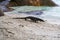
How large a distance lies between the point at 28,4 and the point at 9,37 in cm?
1113

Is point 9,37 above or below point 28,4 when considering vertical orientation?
above

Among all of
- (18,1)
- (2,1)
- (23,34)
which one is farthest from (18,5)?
(23,34)

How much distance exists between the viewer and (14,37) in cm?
403

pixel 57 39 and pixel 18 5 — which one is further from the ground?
pixel 57 39

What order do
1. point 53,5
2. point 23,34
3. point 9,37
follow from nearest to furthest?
point 9,37, point 23,34, point 53,5

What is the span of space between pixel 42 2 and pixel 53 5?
0.88 meters

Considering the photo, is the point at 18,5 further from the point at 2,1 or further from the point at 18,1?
the point at 2,1

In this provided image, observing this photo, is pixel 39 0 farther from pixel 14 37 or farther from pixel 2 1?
pixel 14 37

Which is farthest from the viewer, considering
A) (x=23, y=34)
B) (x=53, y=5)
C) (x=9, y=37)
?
(x=53, y=5)

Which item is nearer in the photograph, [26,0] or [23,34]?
[23,34]

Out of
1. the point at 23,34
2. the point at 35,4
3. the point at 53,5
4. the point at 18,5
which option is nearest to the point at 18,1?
the point at 18,5

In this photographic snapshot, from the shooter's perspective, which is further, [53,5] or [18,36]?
[53,5]

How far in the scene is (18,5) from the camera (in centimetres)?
1498

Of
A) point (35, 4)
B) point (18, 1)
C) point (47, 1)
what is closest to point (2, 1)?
point (18, 1)
